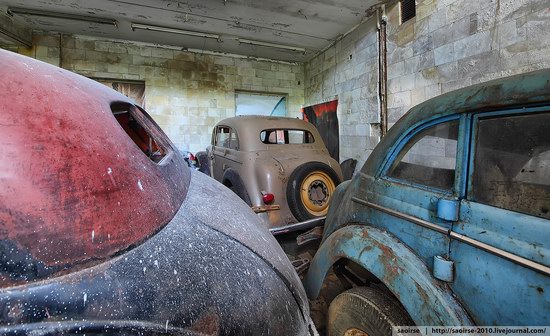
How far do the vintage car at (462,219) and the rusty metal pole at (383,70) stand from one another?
4.25 m

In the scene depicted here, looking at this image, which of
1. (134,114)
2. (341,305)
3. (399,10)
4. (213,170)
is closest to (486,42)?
(399,10)

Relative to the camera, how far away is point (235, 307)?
0.92m

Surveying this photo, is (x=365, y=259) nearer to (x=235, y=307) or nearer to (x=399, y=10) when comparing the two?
(x=235, y=307)

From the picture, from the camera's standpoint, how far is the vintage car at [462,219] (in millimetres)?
999

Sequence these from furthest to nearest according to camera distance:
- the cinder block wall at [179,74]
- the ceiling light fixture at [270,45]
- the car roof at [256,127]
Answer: the ceiling light fixture at [270,45] → the cinder block wall at [179,74] → the car roof at [256,127]

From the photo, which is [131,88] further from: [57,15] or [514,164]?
[514,164]

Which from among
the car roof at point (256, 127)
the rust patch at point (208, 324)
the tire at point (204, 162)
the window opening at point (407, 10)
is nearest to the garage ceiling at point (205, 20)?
the window opening at point (407, 10)

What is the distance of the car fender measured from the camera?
1.15 metres

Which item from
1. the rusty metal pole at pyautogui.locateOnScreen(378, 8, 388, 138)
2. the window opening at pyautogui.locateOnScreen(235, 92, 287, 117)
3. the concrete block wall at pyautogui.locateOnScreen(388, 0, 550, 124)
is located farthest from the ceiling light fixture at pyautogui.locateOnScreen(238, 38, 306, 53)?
the concrete block wall at pyautogui.locateOnScreen(388, 0, 550, 124)

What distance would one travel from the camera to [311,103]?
28.9 ft

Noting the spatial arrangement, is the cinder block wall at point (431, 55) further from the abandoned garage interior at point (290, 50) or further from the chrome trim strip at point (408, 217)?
the chrome trim strip at point (408, 217)

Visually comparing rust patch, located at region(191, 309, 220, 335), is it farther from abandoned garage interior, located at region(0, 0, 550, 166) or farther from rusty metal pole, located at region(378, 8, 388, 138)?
rusty metal pole, located at region(378, 8, 388, 138)

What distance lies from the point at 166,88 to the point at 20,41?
3.25 meters

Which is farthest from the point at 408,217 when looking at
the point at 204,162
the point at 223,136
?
the point at 204,162
